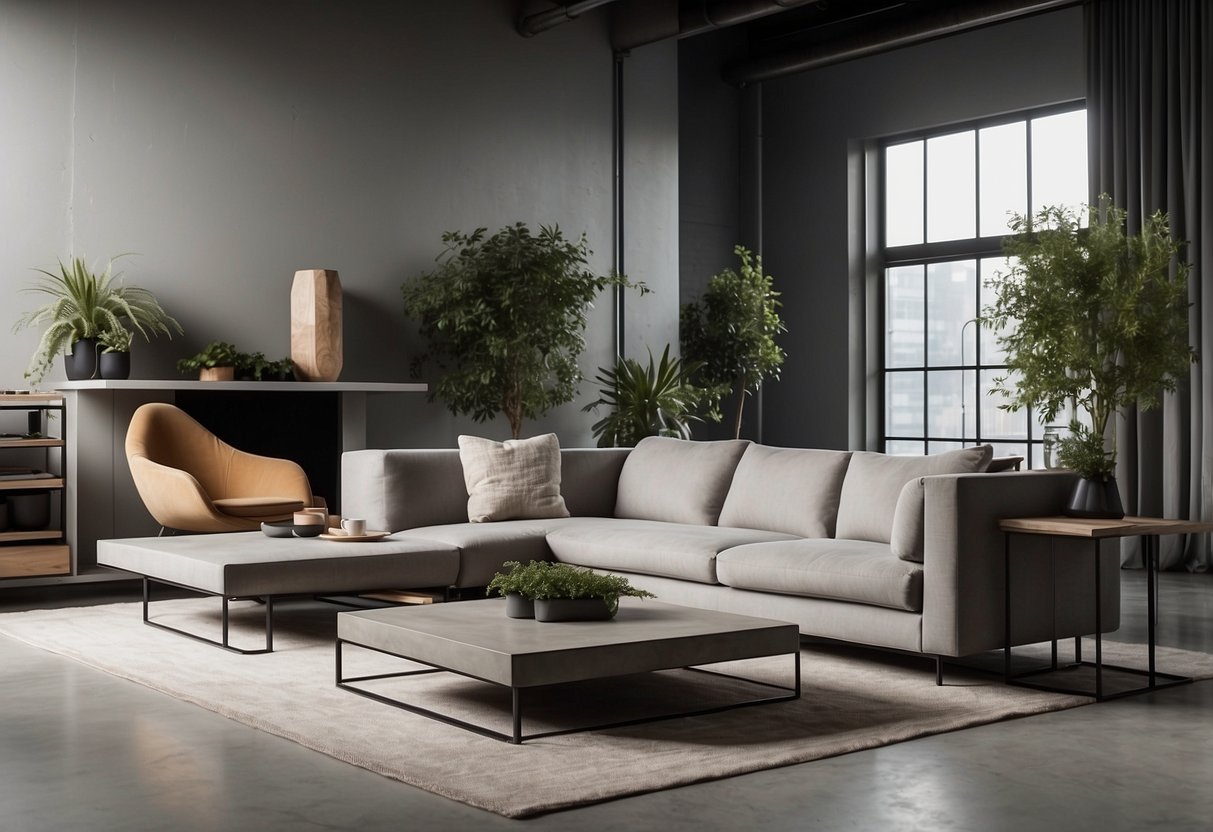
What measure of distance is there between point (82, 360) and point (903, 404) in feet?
20.7

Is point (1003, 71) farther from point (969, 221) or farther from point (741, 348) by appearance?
point (741, 348)

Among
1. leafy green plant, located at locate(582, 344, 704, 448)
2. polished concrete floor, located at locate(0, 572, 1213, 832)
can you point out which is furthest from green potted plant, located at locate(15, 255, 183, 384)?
polished concrete floor, located at locate(0, 572, 1213, 832)

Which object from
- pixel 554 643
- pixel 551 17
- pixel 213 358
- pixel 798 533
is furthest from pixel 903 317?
pixel 554 643

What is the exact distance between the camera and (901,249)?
1054 cm

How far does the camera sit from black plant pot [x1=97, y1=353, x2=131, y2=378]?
6.86m

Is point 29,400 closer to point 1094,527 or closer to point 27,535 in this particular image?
point 27,535

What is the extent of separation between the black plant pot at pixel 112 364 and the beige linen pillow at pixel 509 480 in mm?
1907

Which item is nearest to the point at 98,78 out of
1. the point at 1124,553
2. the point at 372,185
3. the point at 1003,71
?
the point at 372,185

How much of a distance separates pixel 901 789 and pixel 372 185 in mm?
5991

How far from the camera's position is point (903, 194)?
10.5 metres

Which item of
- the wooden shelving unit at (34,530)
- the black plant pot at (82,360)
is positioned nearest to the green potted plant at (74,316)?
the black plant pot at (82,360)

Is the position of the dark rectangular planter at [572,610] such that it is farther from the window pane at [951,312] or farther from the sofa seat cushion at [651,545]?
the window pane at [951,312]

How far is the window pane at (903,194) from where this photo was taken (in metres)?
10.4

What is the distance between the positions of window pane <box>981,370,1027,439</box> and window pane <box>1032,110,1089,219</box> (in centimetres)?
130
